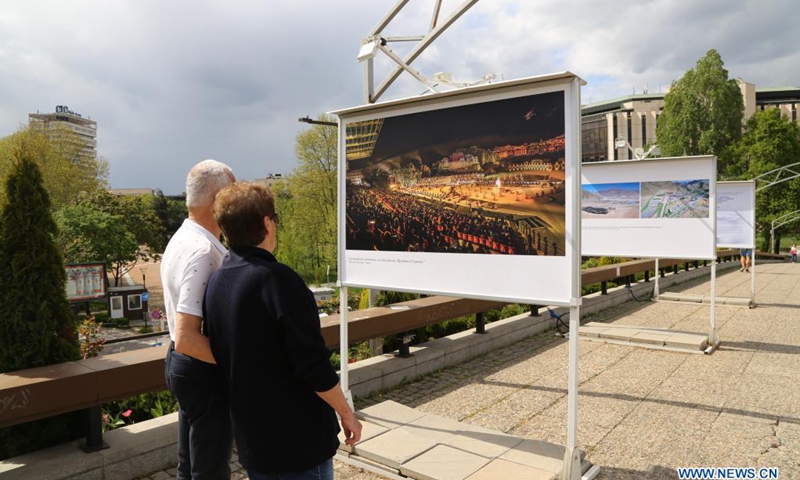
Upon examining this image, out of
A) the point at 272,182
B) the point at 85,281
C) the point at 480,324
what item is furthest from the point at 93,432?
the point at 272,182

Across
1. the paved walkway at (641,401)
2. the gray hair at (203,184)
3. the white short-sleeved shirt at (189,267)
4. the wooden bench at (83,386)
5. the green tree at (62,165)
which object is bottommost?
the paved walkway at (641,401)

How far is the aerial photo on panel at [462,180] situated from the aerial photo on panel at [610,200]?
5.83 meters

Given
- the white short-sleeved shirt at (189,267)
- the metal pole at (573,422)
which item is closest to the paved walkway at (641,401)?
the metal pole at (573,422)

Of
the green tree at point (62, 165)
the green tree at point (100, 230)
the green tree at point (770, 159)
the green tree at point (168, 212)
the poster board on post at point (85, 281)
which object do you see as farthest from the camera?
the green tree at point (168, 212)

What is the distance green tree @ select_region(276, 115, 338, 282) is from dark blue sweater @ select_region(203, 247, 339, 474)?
38472 millimetres

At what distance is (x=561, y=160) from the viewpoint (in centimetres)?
392

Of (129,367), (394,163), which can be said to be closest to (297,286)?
(129,367)

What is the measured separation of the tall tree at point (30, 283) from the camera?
3.91 m

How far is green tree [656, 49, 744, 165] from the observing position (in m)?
46.3

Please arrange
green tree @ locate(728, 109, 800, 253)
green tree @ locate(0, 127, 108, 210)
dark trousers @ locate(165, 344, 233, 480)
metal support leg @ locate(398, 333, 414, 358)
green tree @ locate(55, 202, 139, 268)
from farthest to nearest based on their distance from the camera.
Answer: green tree @ locate(728, 109, 800, 253) < green tree @ locate(0, 127, 108, 210) < green tree @ locate(55, 202, 139, 268) < metal support leg @ locate(398, 333, 414, 358) < dark trousers @ locate(165, 344, 233, 480)

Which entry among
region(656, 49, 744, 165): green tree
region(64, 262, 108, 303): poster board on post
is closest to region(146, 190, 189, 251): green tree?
region(64, 262, 108, 303): poster board on post

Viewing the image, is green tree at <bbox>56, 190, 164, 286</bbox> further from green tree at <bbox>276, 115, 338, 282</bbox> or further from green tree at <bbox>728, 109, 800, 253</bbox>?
green tree at <bbox>728, 109, 800, 253</bbox>

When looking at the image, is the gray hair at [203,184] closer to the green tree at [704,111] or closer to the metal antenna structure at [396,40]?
the metal antenna structure at [396,40]

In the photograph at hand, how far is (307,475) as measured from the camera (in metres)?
2.12
